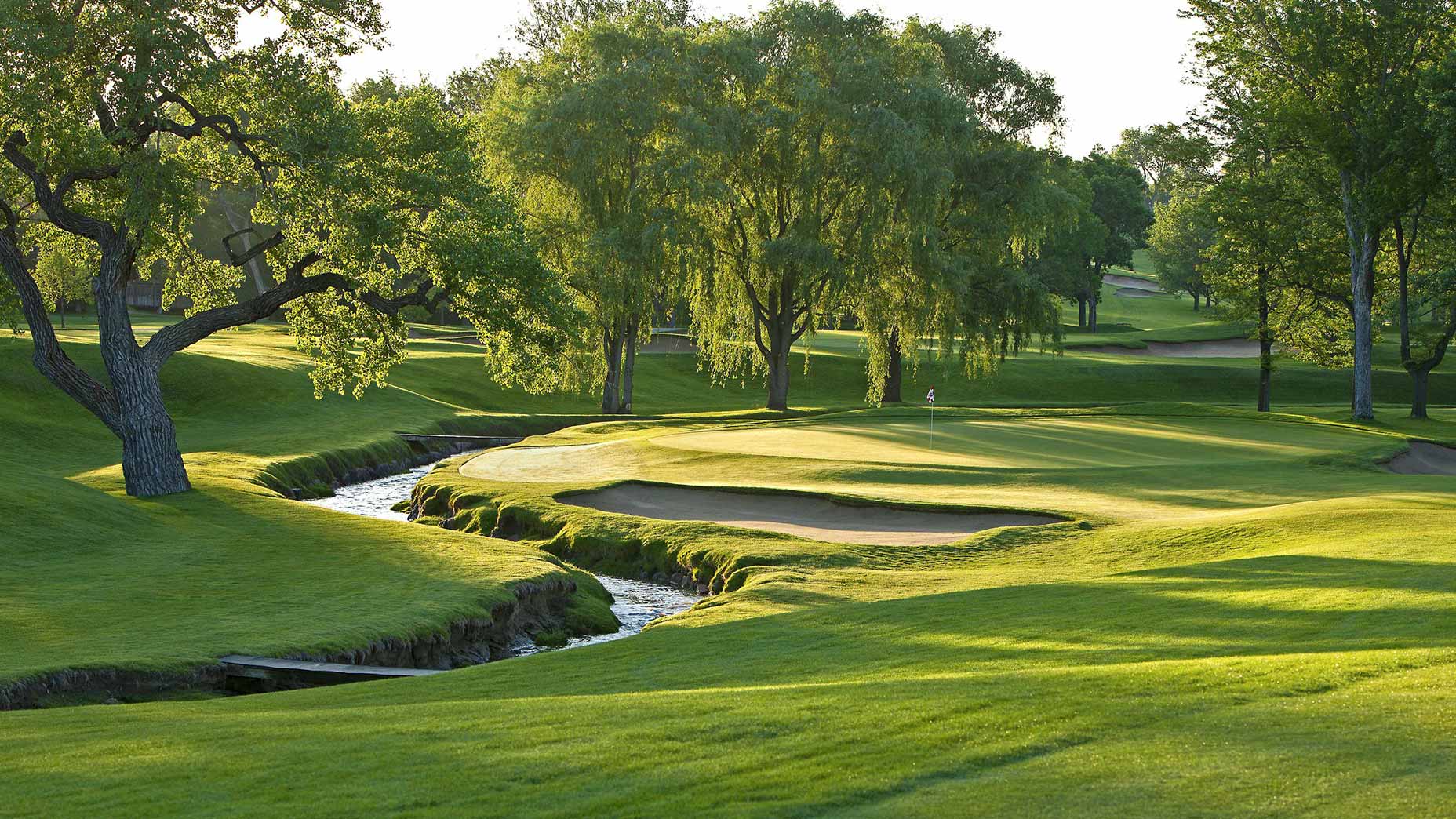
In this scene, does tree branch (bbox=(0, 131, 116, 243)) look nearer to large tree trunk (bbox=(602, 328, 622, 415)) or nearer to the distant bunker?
large tree trunk (bbox=(602, 328, 622, 415))

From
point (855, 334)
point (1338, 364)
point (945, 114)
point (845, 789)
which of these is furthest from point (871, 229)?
point (855, 334)

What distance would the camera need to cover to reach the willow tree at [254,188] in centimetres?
2736

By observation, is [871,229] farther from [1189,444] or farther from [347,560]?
[347,560]

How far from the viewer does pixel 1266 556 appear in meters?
18.8

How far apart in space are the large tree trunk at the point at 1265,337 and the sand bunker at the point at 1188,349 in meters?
29.8

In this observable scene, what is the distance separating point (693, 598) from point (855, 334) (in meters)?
79.6

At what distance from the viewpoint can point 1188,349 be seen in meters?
97.3

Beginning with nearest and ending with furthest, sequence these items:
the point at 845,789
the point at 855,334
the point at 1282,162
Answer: the point at 845,789 < the point at 1282,162 < the point at 855,334

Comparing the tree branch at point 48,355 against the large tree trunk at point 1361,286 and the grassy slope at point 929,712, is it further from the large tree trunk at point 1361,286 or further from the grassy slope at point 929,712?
the large tree trunk at point 1361,286

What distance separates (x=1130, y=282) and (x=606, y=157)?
142082mm

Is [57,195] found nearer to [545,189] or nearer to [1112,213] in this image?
[545,189]

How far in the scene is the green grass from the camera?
7.81 m

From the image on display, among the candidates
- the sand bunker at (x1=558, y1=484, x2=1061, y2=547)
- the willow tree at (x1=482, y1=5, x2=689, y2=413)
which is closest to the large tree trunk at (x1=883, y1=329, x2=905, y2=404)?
the willow tree at (x1=482, y1=5, x2=689, y2=413)

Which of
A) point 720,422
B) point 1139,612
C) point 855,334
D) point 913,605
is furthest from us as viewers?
point 855,334
